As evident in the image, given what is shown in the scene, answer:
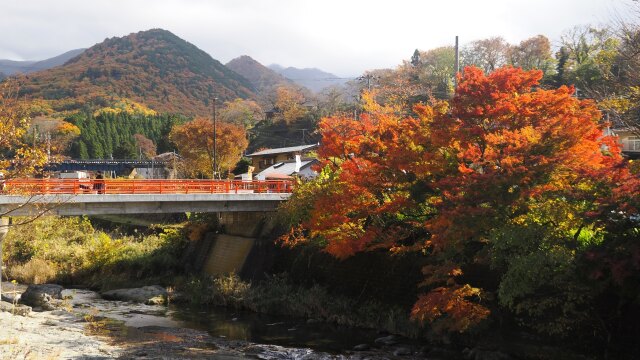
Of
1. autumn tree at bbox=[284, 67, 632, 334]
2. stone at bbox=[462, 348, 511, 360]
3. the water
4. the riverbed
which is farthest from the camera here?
the water

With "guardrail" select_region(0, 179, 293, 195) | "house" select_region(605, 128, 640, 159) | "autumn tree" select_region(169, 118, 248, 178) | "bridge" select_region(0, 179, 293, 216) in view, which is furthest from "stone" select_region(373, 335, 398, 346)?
"autumn tree" select_region(169, 118, 248, 178)

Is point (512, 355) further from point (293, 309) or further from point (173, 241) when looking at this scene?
point (173, 241)

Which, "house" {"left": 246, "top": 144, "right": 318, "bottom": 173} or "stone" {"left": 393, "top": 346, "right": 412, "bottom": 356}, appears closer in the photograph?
"stone" {"left": 393, "top": 346, "right": 412, "bottom": 356}

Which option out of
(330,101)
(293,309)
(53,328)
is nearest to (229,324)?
(293,309)

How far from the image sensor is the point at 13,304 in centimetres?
2412

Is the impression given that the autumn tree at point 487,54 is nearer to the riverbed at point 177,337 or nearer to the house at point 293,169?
the house at point 293,169

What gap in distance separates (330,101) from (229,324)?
209 feet

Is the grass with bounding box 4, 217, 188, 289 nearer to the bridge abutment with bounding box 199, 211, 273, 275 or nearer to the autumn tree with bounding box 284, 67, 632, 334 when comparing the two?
the bridge abutment with bounding box 199, 211, 273, 275

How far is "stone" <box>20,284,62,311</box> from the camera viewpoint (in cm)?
2619

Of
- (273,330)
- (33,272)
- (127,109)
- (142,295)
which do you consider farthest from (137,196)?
(127,109)

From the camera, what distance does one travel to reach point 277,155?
212ft

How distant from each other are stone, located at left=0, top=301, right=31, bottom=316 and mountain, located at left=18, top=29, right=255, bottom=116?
331ft

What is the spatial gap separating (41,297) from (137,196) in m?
6.68

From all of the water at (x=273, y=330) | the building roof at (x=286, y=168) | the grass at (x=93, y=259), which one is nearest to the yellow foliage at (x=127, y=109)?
the building roof at (x=286, y=168)
